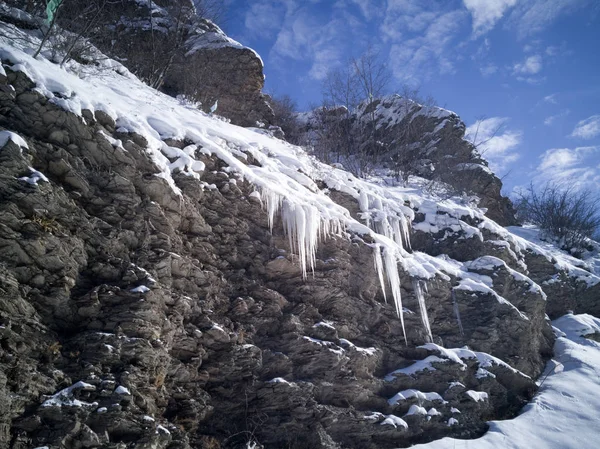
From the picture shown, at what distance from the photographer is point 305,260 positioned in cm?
636

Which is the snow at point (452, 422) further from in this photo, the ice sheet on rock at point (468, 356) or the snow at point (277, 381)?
the snow at point (277, 381)

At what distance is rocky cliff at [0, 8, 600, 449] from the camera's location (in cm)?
371

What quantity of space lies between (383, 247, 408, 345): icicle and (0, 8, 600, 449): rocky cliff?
1.5 inches

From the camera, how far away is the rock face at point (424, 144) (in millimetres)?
14492

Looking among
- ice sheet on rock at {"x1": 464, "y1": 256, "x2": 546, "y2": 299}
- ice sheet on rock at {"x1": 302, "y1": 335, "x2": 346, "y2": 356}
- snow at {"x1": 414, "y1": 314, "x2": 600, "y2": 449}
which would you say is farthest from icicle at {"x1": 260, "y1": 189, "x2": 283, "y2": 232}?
ice sheet on rock at {"x1": 464, "y1": 256, "x2": 546, "y2": 299}

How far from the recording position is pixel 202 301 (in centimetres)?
510

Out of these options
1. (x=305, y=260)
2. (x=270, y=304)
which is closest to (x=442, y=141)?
(x=305, y=260)

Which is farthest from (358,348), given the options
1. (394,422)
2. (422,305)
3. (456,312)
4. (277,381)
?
(456,312)

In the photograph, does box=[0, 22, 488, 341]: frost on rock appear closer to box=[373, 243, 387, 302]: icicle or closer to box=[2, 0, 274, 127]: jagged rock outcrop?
box=[373, 243, 387, 302]: icicle

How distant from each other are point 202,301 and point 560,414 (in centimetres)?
654

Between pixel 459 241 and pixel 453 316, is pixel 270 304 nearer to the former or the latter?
pixel 453 316

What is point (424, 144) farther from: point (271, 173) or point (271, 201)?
point (271, 201)

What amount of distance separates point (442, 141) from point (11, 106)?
15.6m

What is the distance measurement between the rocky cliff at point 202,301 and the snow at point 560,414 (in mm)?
329
